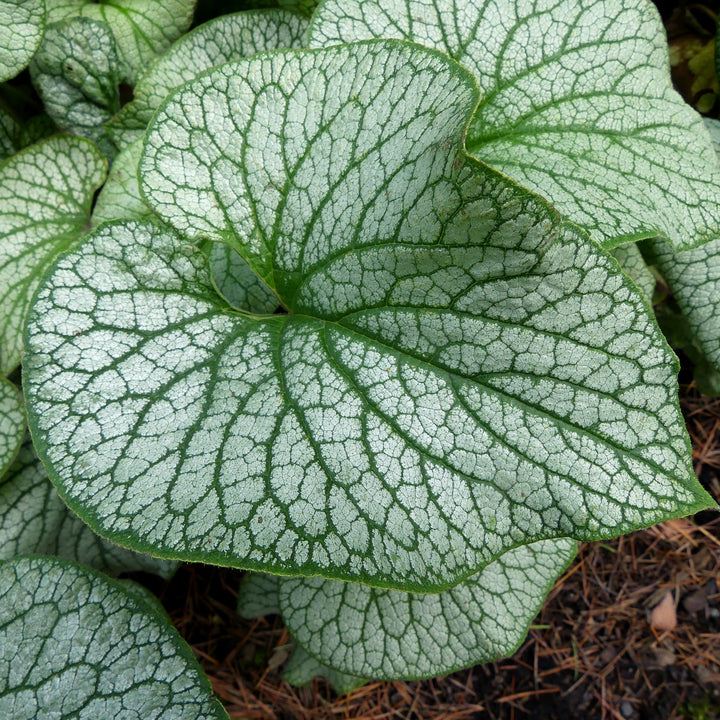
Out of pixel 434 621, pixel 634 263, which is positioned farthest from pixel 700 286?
pixel 434 621

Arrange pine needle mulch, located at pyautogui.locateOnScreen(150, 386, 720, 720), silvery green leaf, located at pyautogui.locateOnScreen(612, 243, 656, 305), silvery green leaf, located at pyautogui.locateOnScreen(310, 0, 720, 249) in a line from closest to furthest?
silvery green leaf, located at pyautogui.locateOnScreen(310, 0, 720, 249)
silvery green leaf, located at pyautogui.locateOnScreen(612, 243, 656, 305)
pine needle mulch, located at pyautogui.locateOnScreen(150, 386, 720, 720)

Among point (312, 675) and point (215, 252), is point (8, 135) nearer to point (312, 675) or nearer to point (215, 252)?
point (215, 252)

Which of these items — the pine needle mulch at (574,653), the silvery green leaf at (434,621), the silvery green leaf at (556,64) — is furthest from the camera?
the pine needle mulch at (574,653)

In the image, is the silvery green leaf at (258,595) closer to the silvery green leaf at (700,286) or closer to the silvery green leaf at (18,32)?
the silvery green leaf at (700,286)

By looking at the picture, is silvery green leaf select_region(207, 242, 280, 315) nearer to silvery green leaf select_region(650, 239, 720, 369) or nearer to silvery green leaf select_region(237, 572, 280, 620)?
silvery green leaf select_region(237, 572, 280, 620)

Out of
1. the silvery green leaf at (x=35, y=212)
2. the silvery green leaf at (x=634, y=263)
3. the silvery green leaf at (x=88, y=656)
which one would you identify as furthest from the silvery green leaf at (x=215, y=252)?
the silvery green leaf at (x=634, y=263)

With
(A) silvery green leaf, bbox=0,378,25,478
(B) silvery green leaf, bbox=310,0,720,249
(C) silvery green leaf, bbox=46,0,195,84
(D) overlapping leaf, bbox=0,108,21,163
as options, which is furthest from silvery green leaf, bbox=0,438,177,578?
(B) silvery green leaf, bbox=310,0,720,249
